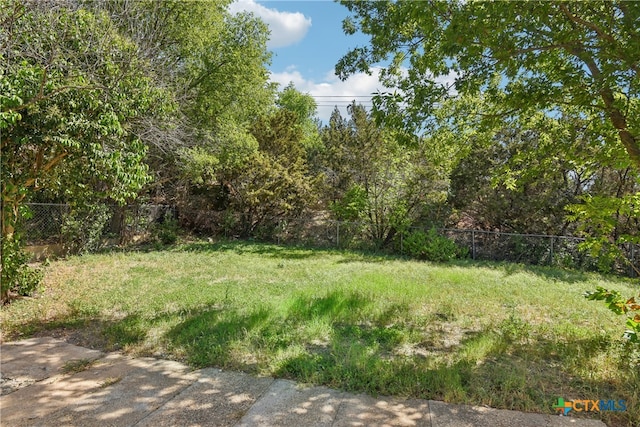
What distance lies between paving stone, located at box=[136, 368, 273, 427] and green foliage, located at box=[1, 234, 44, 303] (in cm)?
362

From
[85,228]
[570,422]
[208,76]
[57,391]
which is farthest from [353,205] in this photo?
[57,391]

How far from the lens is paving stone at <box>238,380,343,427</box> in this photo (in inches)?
90.8

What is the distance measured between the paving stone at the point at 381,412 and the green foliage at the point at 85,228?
346 inches

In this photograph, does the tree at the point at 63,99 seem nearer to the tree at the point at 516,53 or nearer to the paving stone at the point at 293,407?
the tree at the point at 516,53

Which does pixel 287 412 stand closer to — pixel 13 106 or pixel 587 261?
pixel 13 106

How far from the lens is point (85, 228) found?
30.5 feet

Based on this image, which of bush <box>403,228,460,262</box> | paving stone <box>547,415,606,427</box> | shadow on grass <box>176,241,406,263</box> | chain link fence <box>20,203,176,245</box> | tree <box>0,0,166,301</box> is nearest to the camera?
paving stone <box>547,415,606,427</box>

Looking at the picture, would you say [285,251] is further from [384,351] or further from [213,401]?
[213,401]

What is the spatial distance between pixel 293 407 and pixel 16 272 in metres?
4.72

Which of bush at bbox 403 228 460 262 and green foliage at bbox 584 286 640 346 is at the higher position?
green foliage at bbox 584 286 640 346

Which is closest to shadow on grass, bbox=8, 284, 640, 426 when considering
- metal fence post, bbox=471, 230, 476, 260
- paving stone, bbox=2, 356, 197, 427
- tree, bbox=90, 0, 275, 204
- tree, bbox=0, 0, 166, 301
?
paving stone, bbox=2, 356, 197, 427

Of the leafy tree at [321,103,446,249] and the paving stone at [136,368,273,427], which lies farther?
the leafy tree at [321,103,446,249]

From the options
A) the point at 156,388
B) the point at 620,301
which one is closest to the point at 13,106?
the point at 156,388

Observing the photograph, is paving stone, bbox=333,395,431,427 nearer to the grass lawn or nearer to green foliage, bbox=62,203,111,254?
the grass lawn
